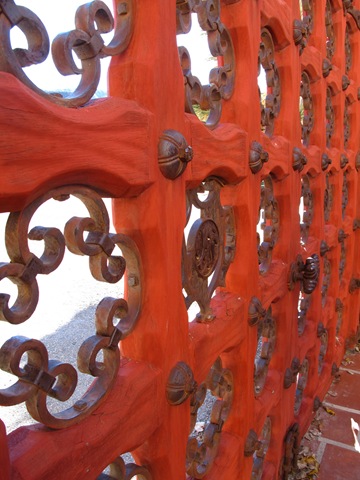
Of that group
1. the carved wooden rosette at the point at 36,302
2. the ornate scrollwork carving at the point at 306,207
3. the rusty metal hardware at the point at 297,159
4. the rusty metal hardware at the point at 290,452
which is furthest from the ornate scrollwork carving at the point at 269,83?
the rusty metal hardware at the point at 290,452

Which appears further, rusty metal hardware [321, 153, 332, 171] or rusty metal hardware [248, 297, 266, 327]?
rusty metal hardware [321, 153, 332, 171]

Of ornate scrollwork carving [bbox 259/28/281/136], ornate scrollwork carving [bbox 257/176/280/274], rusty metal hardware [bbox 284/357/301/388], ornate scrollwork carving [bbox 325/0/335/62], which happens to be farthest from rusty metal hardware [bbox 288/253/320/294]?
ornate scrollwork carving [bbox 325/0/335/62]

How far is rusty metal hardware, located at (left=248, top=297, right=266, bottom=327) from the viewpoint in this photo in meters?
1.14

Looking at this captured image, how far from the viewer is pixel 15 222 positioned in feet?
1.60

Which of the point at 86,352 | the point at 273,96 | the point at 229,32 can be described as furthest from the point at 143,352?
the point at 273,96

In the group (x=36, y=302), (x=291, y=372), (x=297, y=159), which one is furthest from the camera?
(x=291, y=372)

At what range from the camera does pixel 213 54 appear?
3.14 ft

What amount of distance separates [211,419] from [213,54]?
83 cm

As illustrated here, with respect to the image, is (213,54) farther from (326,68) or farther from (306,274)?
(326,68)

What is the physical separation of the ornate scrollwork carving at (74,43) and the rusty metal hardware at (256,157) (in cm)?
48

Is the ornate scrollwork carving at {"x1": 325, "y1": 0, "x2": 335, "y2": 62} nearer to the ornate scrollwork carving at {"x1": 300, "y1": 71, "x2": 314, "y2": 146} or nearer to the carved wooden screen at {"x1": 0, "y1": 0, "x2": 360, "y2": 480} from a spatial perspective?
the ornate scrollwork carving at {"x1": 300, "y1": 71, "x2": 314, "y2": 146}

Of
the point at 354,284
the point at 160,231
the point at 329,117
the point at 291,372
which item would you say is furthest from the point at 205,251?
the point at 354,284

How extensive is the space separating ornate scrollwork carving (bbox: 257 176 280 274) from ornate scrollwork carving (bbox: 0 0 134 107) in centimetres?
76

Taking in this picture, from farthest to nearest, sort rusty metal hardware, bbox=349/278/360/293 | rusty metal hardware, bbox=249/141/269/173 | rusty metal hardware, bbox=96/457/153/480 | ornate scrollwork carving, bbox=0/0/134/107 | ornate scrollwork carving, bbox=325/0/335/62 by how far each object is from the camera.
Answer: rusty metal hardware, bbox=349/278/360/293, ornate scrollwork carving, bbox=325/0/335/62, rusty metal hardware, bbox=249/141/269/173, rusty metal hardware, bbox=96/457/153/480, ornate scrollwork carving, bbox=0/0/134/107
